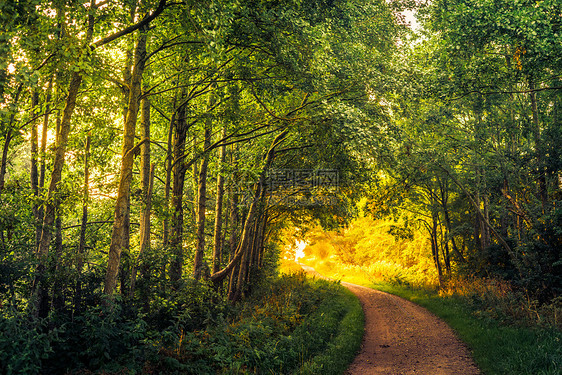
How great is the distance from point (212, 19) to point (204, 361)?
21.1 feet

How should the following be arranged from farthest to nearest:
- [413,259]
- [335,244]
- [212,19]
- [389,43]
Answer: [335,244]
[413,259]
[389,43]
[212,19]

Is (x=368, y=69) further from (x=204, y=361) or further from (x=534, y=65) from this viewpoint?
(x=204, y=361)

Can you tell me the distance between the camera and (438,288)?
1970cm

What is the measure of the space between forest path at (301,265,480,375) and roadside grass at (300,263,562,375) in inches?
12.8

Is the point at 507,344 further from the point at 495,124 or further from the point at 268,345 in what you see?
the point at 495,124

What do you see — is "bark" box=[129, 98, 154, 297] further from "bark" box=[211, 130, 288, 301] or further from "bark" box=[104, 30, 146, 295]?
"bark" box=[211, 130, 288, 301]

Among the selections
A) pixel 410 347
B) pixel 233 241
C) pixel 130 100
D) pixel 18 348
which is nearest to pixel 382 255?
pixel 233 241

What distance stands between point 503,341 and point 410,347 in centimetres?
243

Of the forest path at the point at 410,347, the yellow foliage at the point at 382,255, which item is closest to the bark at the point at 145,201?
the forest path at the point at 410,347

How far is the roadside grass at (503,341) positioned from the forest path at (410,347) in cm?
32

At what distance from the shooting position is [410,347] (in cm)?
1020

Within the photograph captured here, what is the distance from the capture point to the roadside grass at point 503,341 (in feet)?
22.7

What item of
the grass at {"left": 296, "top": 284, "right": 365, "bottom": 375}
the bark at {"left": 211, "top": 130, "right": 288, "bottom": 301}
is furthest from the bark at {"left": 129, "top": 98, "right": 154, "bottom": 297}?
Result: the grass at {"left": 296, "top": 284, "right": 365, "bottom": 375}

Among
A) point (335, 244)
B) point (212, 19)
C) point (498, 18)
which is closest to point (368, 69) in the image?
point (498, 18)
